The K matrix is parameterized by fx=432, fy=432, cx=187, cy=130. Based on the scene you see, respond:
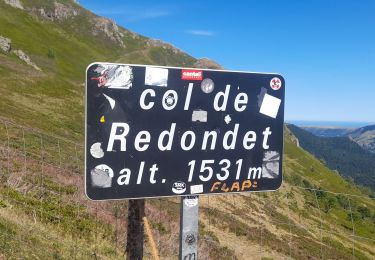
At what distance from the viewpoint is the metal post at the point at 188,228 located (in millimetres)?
4348

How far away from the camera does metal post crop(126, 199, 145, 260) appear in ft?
14.9

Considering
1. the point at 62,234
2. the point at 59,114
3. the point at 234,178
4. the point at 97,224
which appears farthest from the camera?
the point at 59,114

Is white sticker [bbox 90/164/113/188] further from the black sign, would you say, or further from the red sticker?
the red sticker

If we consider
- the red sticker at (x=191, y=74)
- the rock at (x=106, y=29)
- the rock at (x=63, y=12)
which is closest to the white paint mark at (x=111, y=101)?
the red sticker at (x=191, y=74)

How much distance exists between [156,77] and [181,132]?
0.61 metres

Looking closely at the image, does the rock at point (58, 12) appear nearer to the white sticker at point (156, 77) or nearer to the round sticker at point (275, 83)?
the round sticker at point (275, 83)

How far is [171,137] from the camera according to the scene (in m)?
4.26

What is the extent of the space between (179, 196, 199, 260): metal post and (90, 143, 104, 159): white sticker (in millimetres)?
995

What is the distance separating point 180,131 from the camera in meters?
4.30

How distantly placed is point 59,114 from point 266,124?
142 ft

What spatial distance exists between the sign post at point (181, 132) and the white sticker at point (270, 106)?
0.01 meters

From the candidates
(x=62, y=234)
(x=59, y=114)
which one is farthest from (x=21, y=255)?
(x=59, y=114)

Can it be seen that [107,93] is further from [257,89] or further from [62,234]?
[62,234]

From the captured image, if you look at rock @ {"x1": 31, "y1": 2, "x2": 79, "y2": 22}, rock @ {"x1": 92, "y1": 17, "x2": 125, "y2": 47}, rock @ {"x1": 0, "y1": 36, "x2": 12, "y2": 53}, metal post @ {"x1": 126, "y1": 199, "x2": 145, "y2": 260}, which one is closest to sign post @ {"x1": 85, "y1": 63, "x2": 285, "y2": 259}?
metal post @ {"x1": 126, "y1": 199, "x2": 145, "y2": 260}
